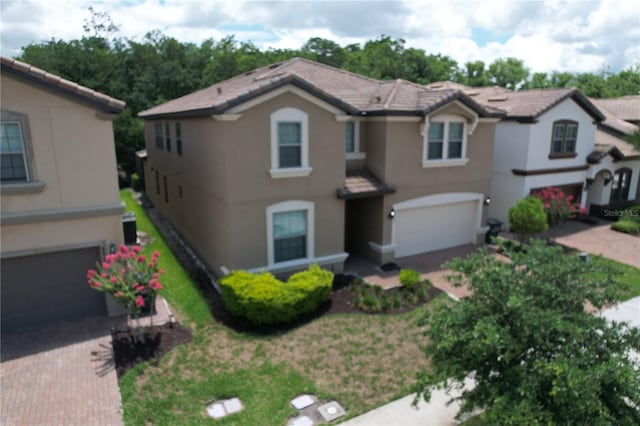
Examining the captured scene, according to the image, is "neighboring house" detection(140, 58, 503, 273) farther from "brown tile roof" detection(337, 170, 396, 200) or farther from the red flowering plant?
the red flowering plant

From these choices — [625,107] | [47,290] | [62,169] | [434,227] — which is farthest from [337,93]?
[625,107]

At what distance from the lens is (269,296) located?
10672 millimetres

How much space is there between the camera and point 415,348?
10133 mm

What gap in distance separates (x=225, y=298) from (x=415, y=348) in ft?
16.5

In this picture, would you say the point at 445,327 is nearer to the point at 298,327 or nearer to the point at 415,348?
the point at 415,348

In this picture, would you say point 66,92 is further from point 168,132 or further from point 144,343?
point 168,132

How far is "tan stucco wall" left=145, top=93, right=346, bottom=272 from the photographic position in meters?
11.9

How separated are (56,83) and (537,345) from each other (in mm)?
10600

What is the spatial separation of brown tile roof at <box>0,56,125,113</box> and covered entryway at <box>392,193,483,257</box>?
9.63 m

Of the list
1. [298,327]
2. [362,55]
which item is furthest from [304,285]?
[362,55]

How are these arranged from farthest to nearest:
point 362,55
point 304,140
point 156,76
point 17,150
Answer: point 362,55
point 156,76
point 304,140
point 17,150

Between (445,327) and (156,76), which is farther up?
(156,76)

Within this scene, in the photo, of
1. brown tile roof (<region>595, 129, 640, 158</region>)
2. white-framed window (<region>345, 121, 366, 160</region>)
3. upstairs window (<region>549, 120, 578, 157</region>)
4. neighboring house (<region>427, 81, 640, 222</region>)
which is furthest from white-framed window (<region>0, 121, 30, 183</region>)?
brown tile roof (<region>595, 129, 640, 158</region>)

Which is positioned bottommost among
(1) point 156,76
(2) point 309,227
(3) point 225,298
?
(3) point 225,298
